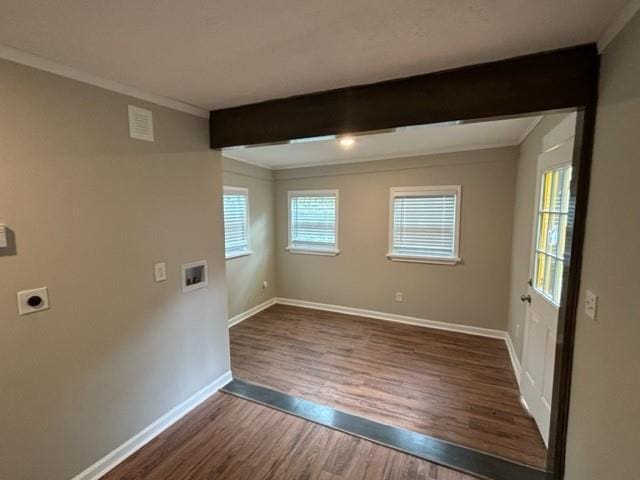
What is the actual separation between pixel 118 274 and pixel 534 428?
306 cm

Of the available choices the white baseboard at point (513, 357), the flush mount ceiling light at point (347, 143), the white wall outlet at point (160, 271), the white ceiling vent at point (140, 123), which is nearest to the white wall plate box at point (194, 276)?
the white wall outlet at point (160, 271)

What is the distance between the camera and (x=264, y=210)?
4727 millimetres

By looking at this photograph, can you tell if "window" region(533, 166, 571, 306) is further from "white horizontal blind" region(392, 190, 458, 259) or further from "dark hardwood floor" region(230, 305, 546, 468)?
"white horizontal blind" region(392, 190, 458, 259)

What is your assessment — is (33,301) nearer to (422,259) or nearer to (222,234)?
(222,234)

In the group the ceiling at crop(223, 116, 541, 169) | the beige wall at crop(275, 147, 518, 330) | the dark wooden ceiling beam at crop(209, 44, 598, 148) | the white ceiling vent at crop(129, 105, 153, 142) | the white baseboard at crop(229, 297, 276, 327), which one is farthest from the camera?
the white baseboard at crop(229, 297, 276, 327)

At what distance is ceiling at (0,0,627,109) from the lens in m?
1.10

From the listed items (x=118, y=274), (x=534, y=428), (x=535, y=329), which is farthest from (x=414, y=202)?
(x=118, y=274)

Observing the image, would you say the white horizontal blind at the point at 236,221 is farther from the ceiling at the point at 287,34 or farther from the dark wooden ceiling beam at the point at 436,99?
the ceiling at the point at 287,34

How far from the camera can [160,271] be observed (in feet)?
6.82

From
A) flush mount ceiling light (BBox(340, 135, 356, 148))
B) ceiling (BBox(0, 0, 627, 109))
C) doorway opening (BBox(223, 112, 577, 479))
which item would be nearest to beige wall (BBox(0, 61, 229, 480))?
ceiling (BBox(0, 0, 627, 109))

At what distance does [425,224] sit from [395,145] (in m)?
1.17

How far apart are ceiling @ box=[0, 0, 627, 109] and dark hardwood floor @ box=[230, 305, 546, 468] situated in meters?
Result: 2.39

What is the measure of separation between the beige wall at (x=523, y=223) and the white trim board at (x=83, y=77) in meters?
2.67

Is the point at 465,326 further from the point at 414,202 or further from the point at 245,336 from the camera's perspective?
the point at 245,336
